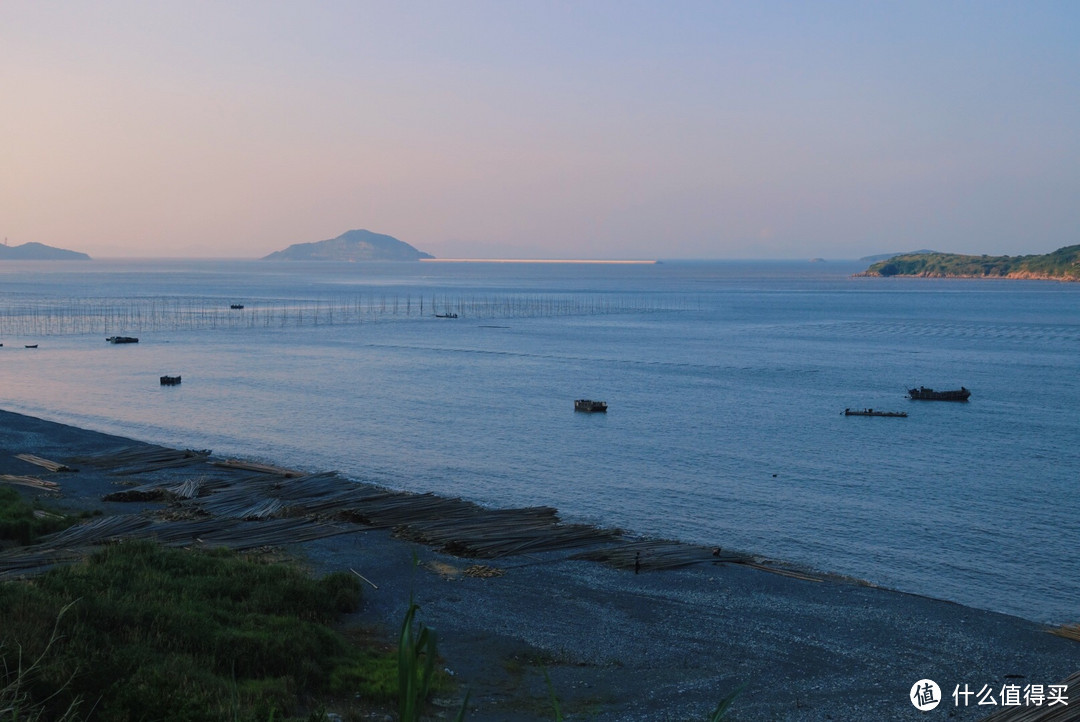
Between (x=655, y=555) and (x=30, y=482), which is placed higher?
(x=30, y=482)

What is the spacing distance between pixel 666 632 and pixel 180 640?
34.8ft

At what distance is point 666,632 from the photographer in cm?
2041

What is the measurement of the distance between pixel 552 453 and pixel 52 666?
1387 inches

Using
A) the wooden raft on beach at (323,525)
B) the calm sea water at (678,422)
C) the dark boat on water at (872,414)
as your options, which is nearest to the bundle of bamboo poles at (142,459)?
the wooden raft on beach at (323,525)

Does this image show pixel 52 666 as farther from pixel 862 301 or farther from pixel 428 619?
pixel 862 301

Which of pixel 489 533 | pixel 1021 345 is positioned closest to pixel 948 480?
pixel 489 533

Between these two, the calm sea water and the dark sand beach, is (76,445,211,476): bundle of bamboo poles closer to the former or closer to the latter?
the calm sea water

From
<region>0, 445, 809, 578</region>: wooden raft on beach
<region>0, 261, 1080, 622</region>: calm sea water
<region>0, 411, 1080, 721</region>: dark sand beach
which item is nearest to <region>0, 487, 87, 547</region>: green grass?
<region>0, 445, 809, 578</region>: wooden raft on beach

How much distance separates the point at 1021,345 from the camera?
10062 cm

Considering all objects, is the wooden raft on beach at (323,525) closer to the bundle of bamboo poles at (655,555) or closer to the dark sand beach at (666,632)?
the bundle of bamboo poles at (655,555)

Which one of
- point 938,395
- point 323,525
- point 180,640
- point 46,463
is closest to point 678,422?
point 938,395

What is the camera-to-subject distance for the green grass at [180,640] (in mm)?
11711

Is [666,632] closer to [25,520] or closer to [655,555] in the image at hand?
[655,555]

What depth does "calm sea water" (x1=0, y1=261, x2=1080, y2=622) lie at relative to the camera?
32.4 meters
